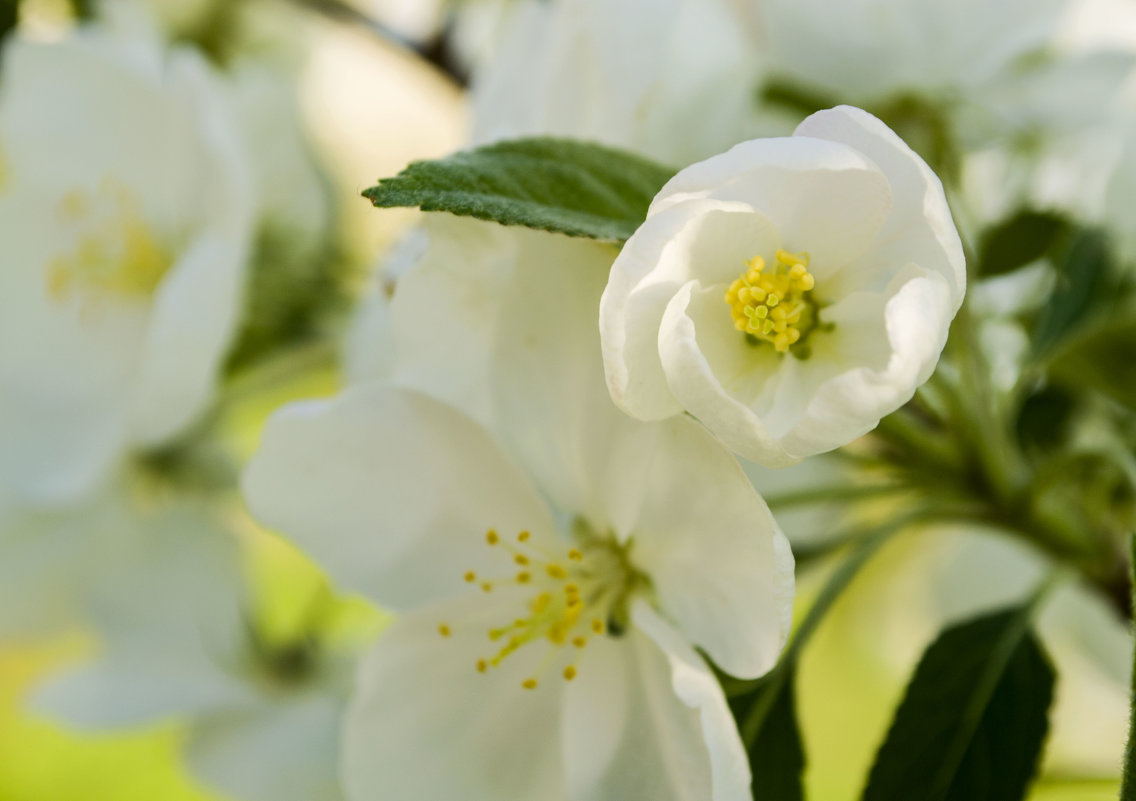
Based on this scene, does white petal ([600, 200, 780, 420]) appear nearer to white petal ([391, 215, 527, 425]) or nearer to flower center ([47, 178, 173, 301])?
white petal ([391, 215, 527, 425])

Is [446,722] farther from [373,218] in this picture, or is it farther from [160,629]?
[373,218]

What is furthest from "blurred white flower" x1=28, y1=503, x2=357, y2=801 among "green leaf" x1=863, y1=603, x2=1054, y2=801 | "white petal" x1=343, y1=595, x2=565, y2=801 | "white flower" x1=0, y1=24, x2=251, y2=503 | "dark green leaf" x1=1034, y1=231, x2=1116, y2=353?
"dark green leaf" x1=1034, y1=231, x2=1116, y2=353

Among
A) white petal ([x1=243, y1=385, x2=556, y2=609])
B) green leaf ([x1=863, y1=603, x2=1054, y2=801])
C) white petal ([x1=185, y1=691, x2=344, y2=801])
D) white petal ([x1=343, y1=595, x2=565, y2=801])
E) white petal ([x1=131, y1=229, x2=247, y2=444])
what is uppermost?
green leaf ([x1=863, y1=603, x2=1054, y2=801])

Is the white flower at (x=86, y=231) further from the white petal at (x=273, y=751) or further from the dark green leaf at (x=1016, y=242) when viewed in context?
the dark green leaf at (x=1016, y=242)

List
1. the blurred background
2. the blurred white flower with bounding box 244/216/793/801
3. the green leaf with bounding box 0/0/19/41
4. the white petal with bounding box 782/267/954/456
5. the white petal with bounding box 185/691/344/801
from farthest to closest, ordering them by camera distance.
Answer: the green leaf with bounding box 0/0/19/41, the white petal with bounding box 185/691/344/801, the blurred background, the blurred white flower with bounding box 244/216/793/801, the white petal with bounding box 782/267/954/456

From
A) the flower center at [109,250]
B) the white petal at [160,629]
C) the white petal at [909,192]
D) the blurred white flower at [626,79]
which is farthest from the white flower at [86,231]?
the white petal at [909,192]

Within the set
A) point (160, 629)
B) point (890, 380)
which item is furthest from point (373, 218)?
point (890, 380)

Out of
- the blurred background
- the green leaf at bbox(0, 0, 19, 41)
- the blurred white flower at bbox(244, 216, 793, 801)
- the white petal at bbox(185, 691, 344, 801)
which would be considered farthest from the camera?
the green leaf at bbox(0, 0, 19, 41)
